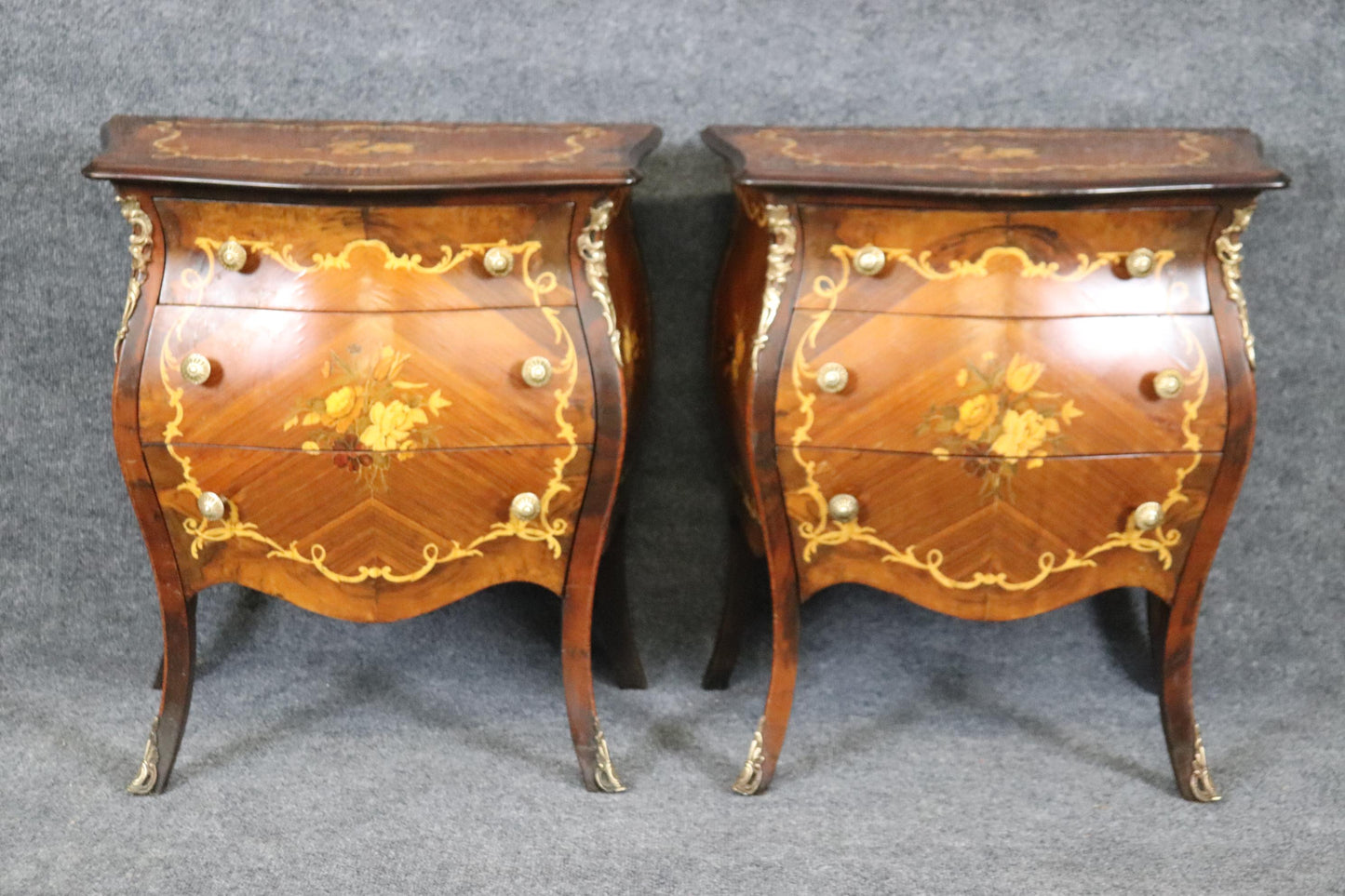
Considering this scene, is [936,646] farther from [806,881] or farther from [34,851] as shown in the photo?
[34,851]

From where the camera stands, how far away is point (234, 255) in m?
1.63

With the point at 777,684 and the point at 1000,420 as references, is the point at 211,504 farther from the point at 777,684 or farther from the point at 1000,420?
the point at 1000,420

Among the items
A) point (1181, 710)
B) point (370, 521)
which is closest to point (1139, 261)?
point (1181, 710)

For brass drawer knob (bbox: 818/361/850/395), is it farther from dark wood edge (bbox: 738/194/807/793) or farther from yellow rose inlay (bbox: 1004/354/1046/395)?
yellow rose inlay (bbox: 1004/354/1046/395)

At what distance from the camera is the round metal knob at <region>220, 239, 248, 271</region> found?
1.63 m

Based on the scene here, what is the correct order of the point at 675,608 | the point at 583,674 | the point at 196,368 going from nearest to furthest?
the point at 196,368 < the point at 583,674 < the point at 675,608

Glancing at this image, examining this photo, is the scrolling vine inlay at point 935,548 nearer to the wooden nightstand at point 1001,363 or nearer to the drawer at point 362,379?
the wooden nightstand at point 1001,363

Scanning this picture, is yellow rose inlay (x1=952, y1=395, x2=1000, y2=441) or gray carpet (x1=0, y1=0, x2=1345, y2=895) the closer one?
yellow rose inlay (x1=952, y1=395, x2=1000, y2=441)

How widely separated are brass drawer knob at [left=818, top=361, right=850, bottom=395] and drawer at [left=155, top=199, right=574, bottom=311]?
38 centimetres

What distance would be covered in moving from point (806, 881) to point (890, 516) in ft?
1.62

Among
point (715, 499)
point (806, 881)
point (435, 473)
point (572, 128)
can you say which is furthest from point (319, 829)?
point (572, 128)

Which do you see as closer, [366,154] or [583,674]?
[366,154]

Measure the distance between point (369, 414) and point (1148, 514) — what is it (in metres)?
1.03

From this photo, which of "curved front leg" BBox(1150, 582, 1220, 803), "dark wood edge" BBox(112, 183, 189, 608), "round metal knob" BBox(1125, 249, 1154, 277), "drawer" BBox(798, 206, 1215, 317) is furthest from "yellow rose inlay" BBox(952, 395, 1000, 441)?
"dark wood edge" BBox(112, 183, 189, 608)
